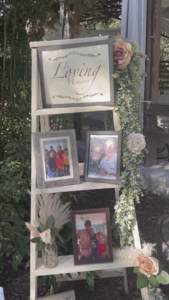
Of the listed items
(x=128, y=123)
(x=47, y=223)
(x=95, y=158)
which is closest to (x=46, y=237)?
(x=47, y=223)

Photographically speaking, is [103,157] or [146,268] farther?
[103,157]

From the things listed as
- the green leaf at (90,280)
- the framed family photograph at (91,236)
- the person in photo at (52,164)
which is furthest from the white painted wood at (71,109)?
the green leaf at (90,280)

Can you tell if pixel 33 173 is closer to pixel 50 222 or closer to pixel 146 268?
pixel 50 222

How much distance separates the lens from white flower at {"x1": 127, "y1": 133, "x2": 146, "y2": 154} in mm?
1531

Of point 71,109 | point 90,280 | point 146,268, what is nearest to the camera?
point 146,268

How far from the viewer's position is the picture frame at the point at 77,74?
155 centimetres

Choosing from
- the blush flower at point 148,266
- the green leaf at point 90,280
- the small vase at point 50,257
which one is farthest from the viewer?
the green leaf at point 90,280

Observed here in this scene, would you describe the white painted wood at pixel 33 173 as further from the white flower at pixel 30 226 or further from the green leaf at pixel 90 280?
the green leaf at pixel 90 280

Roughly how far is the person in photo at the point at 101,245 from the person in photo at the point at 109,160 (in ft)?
1.12

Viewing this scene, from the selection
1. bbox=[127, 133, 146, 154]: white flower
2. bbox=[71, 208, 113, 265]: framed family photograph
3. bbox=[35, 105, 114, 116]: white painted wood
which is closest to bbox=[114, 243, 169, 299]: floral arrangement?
bbox=[71, 208, 113, 265]: framed family photograph

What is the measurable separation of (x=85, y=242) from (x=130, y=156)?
20.4 inches

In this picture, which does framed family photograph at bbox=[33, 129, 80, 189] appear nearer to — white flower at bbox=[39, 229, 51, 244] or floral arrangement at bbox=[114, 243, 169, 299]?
white flower at bbox=[39, 229, 51, 244]

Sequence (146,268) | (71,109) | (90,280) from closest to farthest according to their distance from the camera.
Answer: (146,268) < (71,109) < (90,280)

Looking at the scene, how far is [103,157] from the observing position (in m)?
1.64
